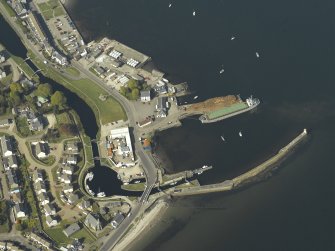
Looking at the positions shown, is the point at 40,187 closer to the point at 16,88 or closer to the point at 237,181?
the point at 16,88

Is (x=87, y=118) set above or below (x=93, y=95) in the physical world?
below

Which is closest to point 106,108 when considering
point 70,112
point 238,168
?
point 70,112

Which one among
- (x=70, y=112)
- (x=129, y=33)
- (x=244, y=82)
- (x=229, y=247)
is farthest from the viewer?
(x=129, y=33)

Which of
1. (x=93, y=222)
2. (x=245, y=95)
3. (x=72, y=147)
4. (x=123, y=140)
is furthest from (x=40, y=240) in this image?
(x=245, y=95)

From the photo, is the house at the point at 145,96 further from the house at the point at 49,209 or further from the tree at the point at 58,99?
the house at the point at 49,209

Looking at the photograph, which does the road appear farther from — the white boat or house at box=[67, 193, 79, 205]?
house at box=[67, 193, 79, 205]

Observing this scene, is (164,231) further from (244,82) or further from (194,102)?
(244,82)
